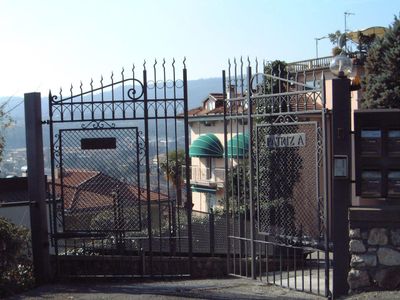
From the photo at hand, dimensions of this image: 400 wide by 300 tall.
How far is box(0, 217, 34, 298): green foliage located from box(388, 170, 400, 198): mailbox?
4.99m

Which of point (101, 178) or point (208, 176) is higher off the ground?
point (101, 178)

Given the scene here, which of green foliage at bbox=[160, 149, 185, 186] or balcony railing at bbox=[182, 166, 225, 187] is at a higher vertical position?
Answer: green foliage at bbox=[160, 149, 185, 186]

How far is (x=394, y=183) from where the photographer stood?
7.07 meters

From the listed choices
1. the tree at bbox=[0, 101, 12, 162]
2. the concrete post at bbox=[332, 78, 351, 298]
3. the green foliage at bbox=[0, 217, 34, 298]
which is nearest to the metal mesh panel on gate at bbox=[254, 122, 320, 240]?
the concrete post at bbox=[332, 78, 351, 298]

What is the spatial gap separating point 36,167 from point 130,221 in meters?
1.55

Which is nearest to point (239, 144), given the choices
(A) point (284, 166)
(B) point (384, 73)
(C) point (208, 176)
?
(A) point (284, 166)

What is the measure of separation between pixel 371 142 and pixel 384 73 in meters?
15.7

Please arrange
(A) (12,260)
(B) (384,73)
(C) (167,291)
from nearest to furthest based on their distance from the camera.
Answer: (C) (167,291)
(A) (12,260)
(B) (384,73)

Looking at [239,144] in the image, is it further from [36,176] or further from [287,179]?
[36,176]

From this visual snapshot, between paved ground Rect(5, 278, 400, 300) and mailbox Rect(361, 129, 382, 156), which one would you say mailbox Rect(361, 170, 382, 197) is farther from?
paved ground Rect(5, 278, 400, 300)

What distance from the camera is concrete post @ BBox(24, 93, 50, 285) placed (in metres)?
8.73

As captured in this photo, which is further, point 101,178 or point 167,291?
point 101,178

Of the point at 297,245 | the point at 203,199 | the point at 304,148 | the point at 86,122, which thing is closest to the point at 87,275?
the point at 86,122

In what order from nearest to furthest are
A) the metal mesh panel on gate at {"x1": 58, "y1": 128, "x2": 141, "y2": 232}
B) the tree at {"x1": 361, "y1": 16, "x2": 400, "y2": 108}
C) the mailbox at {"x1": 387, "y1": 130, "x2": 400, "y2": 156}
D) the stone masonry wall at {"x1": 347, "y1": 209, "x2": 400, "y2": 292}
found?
the stone masonry wall at {"x1": 347, "y1": 209, "x2": 400, "y2": 292} → the mailbox at {"x1": 387, "y1": 130, "x2": 400, "y2": 156} → the metal mesh panel on gate at {"x1": 58, "y1": 128, "x2": 141, "y2": 232} → the tree at {"x1": 361, "y1": 16, "x2": 400, "y2": 108}
